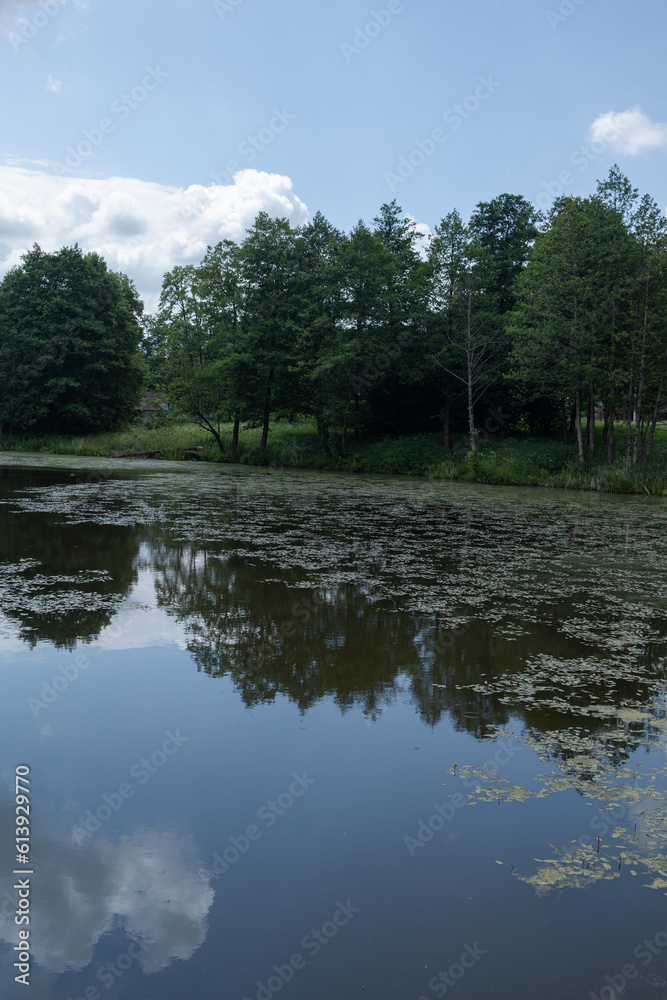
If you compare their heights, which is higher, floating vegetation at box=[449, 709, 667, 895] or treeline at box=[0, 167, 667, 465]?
treeline at box=[0, 167, 667, 465]

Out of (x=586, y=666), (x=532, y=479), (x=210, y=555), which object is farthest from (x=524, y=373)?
(x=586, y=666)

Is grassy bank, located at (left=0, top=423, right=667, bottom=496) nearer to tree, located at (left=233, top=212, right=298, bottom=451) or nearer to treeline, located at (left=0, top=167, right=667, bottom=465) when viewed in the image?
treeline, located at (left=0, top=167, right=667, bottom=465)

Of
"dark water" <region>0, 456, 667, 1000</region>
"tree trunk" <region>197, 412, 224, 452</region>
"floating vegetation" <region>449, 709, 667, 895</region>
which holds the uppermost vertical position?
"tree trunk" <region>197, 412, 224, 452</region>

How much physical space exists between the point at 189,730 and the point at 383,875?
56.3 inches

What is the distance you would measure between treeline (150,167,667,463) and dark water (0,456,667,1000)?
2072 cm

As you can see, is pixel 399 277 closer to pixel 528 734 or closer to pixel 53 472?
pixel 53 472

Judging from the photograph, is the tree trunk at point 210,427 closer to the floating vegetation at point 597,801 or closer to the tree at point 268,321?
the tree at point 268,321

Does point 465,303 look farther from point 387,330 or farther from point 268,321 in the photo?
point 268,321

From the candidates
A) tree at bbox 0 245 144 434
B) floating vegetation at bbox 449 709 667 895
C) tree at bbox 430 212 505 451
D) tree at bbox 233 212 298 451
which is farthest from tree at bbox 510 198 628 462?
tree at bbox 0 245 144 434

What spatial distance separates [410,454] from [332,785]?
28511 mm

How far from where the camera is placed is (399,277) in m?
35.3

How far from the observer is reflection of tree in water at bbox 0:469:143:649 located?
17.2ft

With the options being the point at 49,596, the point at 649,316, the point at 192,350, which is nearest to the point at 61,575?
the point at 49,596

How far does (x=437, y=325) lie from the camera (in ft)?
105
